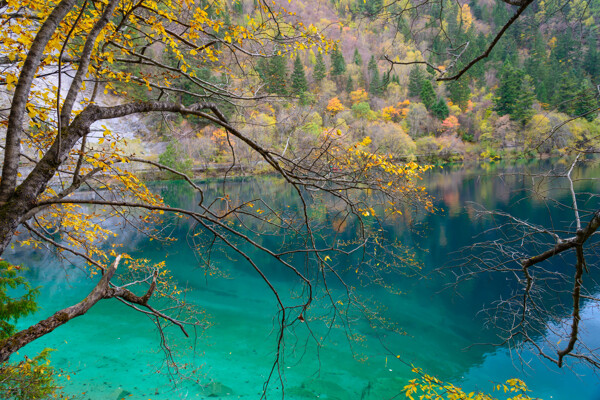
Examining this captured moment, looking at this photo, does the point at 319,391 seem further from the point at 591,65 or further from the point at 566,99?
the point at 591,65

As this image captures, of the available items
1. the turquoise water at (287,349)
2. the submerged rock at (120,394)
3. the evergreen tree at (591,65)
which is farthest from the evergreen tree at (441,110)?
the submerged rock at (120,394)

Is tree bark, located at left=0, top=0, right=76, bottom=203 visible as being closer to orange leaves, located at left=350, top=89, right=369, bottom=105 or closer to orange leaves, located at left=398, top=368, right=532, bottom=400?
orange leaves, located at left=398, top=368, right=532, bottom=400

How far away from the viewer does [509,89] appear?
1453 inches

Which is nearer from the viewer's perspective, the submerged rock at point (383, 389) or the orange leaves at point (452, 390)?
the orange leaves at point (452, 390)

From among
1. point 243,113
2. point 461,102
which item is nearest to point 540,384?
point 243,113

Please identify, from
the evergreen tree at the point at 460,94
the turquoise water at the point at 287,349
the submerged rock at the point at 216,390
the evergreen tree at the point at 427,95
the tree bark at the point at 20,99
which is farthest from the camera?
the evergreen tree at the point at 460,94

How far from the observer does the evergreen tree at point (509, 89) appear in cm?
3566

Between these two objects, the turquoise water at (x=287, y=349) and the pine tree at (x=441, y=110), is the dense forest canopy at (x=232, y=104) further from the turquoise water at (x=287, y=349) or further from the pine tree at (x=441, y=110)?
the pine tree at (x=441, y=110)

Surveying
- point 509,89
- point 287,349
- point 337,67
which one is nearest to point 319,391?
point 287,349

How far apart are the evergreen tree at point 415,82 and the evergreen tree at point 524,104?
12202 mm

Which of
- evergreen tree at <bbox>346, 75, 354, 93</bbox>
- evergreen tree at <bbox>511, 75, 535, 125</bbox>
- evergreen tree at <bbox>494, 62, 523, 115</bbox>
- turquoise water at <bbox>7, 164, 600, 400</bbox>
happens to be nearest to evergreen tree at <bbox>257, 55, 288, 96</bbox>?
turquoise water at <bbox>7, 164, 600, 400</bbox>

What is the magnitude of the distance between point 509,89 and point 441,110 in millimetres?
7689

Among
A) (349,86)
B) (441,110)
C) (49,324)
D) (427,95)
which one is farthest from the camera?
(349,86)

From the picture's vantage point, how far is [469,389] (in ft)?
18.4
